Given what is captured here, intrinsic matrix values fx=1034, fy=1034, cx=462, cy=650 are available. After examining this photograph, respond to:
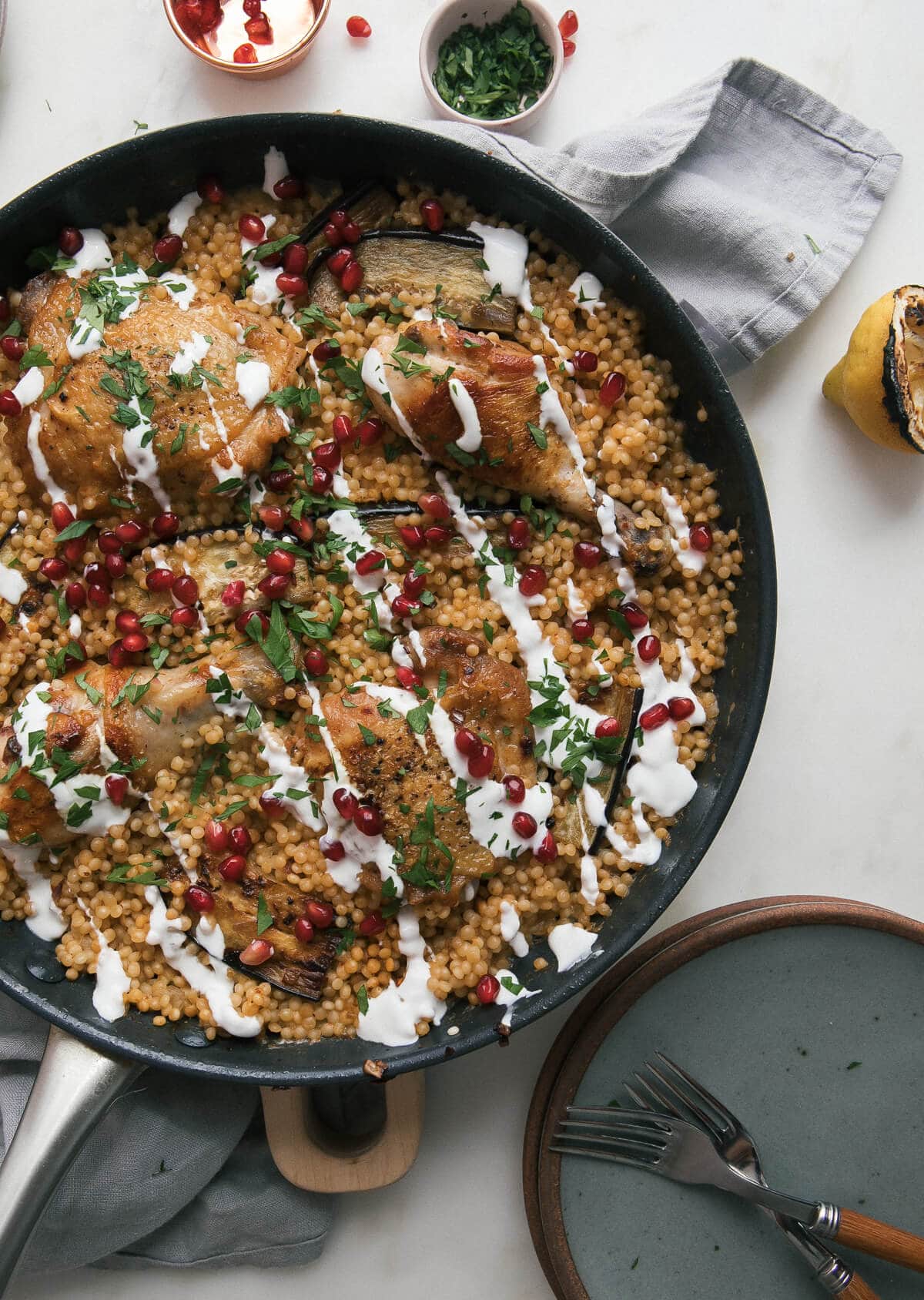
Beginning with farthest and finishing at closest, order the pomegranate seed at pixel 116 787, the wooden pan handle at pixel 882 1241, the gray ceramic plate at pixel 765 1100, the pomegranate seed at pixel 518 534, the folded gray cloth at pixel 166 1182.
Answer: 1. the folded gray cloth at pixel 166 1182
2. the gray ceramic plate at pixel 765 1100
3. the wooden pan handle at pixel 882 1241
4. the pomegranate seed at pixel 518 534
5. the pomegranate seed at pixel 116 787

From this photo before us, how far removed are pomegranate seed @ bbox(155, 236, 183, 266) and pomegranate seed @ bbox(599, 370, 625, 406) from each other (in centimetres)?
156

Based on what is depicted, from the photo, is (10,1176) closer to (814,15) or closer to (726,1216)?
(726,1216)

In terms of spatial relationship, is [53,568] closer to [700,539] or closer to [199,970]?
[199,970]

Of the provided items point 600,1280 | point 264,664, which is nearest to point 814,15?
point 264,664

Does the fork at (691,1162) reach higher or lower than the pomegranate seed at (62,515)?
lower

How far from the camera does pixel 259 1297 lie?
4.30 m

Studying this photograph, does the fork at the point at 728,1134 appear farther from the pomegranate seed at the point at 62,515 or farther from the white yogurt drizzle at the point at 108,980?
the pomegranate seed at the point at 62,515

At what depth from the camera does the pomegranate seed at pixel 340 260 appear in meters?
3.58

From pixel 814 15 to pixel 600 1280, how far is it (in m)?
5.00

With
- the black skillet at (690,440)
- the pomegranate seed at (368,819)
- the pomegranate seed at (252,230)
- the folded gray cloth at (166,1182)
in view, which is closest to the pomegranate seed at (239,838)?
the pomegranate seed at (368,819)

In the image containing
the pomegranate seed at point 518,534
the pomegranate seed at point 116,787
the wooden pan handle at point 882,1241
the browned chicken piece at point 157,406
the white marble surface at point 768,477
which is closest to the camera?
the browned chicken piece at point 157,406

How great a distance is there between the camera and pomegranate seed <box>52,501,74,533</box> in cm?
349

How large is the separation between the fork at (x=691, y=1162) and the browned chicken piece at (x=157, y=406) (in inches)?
105

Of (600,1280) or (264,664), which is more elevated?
(264,664)
